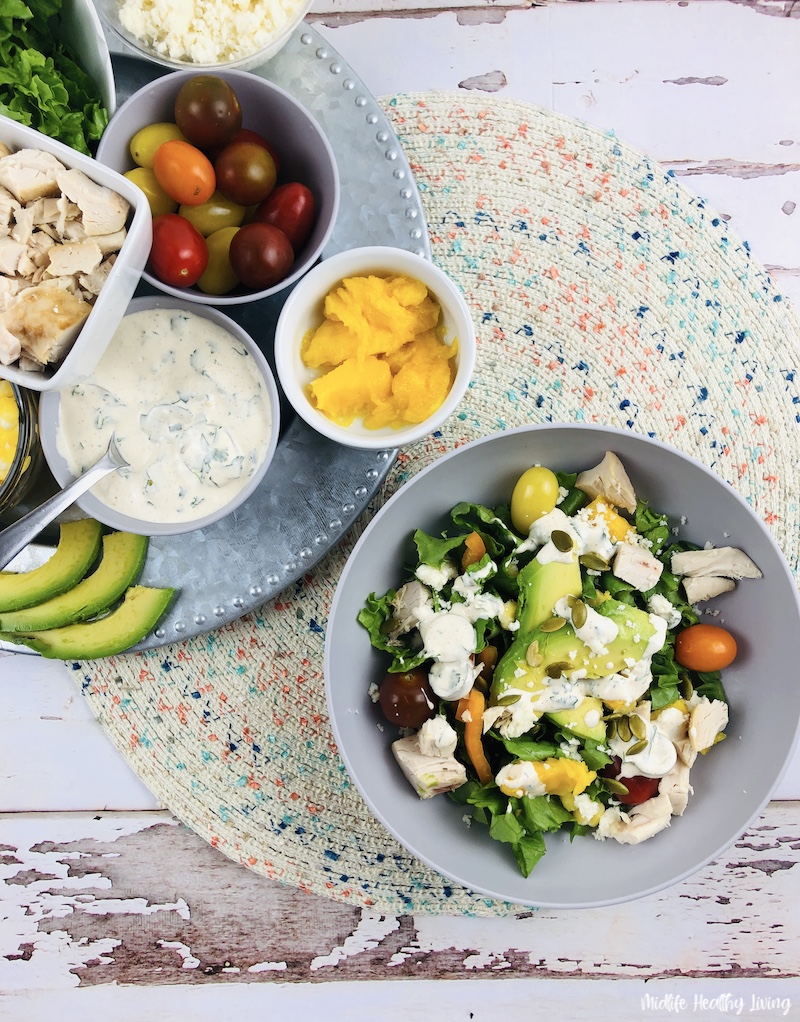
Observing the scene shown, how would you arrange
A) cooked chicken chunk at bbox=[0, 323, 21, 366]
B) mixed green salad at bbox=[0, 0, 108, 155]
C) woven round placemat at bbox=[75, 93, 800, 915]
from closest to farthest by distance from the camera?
cooked chicken chunk at bbox=[0, 323, 21, 366], mixed green salad at bbox=[0, 0, 108, 155], woven round placemat at bbox=[75, 93, 800, 915]

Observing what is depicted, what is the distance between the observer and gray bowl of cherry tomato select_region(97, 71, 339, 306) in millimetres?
1240

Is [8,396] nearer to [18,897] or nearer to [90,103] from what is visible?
[90,103]

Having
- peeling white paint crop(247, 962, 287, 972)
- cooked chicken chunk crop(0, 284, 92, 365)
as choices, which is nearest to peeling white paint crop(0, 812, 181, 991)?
peeling white paint crop(247, 962, 287, 972)

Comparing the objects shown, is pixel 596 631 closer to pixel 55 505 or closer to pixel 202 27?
pixel 55 505

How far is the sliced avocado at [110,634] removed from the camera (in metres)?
1.41

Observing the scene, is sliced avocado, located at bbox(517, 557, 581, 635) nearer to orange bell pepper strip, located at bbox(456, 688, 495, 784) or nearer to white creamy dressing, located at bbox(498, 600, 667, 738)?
white creamy dressing, located at bbox(498, 600, 667, 738)

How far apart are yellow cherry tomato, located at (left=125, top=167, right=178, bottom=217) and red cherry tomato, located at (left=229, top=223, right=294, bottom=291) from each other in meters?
0.15

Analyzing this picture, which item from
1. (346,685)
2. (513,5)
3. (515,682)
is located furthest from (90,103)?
(515,682)

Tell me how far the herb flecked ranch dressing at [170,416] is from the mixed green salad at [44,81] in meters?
0.30

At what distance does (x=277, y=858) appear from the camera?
4.93 ft

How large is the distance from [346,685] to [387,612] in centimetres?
13

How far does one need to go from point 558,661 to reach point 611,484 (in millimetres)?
290

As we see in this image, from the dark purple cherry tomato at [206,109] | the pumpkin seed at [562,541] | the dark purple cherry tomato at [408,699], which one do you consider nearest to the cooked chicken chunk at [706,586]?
the pumpkin seed at [562,541]

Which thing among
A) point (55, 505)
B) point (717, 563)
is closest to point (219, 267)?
point (55, 505)
